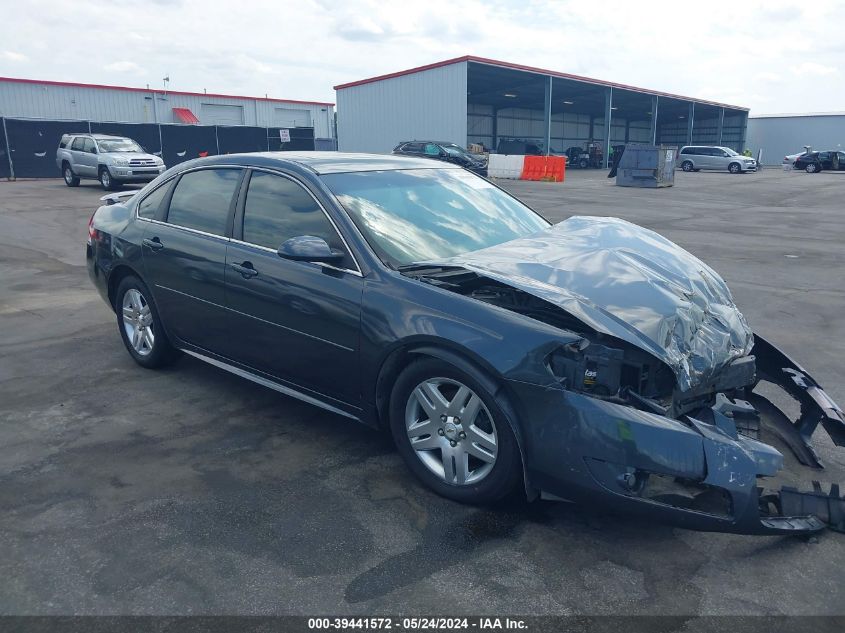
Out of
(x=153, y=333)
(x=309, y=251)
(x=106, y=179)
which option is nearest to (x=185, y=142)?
(x=106, y=179)

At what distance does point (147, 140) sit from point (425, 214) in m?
31.5

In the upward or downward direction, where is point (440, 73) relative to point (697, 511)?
upward

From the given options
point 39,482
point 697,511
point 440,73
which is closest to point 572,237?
point 697,511

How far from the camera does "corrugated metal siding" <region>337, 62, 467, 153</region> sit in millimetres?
37000

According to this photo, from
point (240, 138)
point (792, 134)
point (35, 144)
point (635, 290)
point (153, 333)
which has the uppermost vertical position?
point (792, 134)

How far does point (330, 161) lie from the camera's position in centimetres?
440

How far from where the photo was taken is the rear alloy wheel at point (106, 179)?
71.9 ft

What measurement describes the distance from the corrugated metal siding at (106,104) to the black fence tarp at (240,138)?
12.2 metres

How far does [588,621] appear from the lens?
8.46 feet

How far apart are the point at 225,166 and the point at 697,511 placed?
3574 millimetres

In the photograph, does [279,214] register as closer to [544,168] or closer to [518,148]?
[544,168]

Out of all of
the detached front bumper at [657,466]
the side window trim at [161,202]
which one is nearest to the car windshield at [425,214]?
the detached front bumper at [657,466]

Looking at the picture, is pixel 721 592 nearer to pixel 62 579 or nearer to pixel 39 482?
pixel 62 579

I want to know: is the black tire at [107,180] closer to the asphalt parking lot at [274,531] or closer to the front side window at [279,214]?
the asphalt parking lot at [274,531]
